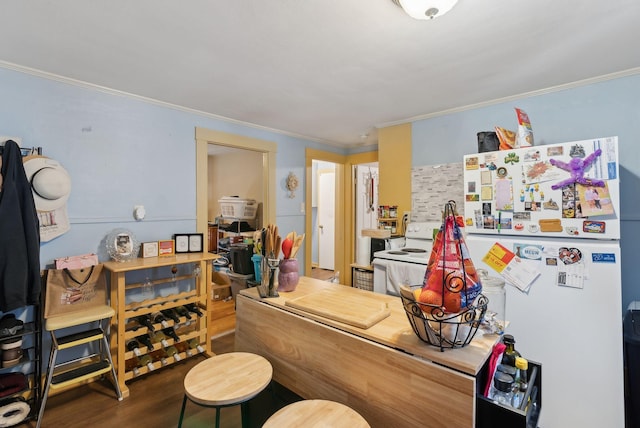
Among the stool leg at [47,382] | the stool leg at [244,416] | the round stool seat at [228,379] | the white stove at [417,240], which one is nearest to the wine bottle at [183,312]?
the stool leg at [47,382]

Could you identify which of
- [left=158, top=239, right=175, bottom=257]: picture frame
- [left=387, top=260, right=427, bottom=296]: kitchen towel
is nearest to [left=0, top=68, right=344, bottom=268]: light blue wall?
[left=158, top=239, right=175, bottom=257]: picture frame

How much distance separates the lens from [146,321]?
2445 millimetres

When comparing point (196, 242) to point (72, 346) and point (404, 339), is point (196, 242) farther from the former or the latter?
point (404, 339)

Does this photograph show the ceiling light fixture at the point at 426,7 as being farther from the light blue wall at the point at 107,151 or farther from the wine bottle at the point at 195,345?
the wine bottle at the point at 195,345

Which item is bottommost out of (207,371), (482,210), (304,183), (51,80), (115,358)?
(115,358)

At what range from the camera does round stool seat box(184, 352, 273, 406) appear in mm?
1071

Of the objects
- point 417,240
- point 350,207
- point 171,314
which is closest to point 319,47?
point 417,240

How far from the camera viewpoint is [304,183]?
4141 millimetres

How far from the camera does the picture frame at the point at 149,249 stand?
2588 millimetres

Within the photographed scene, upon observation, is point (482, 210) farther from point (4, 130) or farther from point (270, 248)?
Result: point (4, 130)

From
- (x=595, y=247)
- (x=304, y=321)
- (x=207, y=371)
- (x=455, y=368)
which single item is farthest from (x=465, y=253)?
(x=595, y=247)

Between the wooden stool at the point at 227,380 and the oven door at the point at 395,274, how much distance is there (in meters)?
1.37

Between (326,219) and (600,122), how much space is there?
448cm

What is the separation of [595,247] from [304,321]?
1.58m
